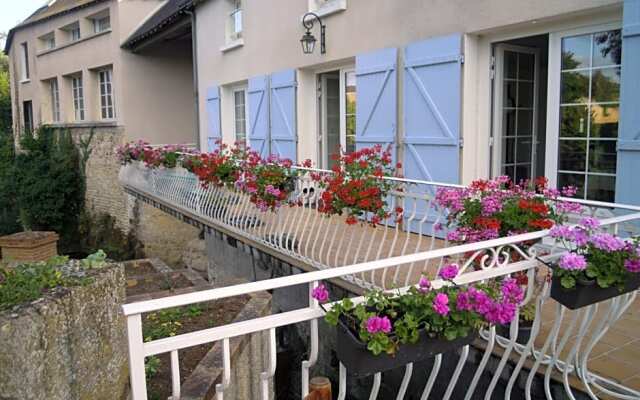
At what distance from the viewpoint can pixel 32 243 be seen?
34.9 feet

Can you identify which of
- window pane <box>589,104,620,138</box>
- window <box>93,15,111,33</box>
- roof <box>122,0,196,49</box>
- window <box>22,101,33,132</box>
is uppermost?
window <box>93,15,111,33</box>

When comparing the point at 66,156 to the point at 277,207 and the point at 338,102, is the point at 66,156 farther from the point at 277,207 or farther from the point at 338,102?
the point at 277,207

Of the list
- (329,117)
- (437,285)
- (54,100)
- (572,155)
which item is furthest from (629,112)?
(54,100)

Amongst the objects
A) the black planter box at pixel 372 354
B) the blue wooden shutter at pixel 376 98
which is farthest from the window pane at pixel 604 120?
the black planter box at pixel 372 354

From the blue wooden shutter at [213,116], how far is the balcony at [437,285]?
4.05 meters

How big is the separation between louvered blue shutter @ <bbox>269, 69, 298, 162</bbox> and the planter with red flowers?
4.09m

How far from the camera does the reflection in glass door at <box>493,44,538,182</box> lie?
5.77 meters

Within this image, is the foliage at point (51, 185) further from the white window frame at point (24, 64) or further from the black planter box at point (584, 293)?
the black planter box at point (584, 293)

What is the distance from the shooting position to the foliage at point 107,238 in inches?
602

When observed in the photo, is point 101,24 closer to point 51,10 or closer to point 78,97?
point 78,97

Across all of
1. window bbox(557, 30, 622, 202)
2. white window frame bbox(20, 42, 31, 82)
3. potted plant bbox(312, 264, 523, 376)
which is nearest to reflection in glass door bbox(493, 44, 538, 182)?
window bbox(557, 30, 622, 202)

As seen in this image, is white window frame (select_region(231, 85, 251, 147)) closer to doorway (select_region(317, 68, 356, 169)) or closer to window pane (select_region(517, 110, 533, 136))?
doorway (select_region(317, 68, 356, 169))

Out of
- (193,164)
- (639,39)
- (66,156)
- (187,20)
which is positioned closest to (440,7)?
(639,39)

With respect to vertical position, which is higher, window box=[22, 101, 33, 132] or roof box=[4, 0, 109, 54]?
roof box=[4, 0, 109, 54]
